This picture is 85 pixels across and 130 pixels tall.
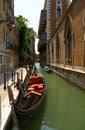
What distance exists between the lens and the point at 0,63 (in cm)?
2475

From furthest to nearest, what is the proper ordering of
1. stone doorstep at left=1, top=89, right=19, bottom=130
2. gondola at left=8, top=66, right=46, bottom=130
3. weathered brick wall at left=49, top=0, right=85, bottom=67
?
weathered brick wall at left=49, top=0, right=85, bottom=67 → stone doorstep at left=1, top=89, right=19, bottom=130 → gondola at left=8, top=66, right=46, bottom=130

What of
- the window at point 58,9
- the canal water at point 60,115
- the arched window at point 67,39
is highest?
the window at point 58,9

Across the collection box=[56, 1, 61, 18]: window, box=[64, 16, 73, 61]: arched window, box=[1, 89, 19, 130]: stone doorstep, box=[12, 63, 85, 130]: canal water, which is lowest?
→ box=[12, 63, 85, 130]: canal water

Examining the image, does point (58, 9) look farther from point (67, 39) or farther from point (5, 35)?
point (67, 39)

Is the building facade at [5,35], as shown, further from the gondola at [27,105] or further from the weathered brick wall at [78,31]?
the gondola at [27,105]

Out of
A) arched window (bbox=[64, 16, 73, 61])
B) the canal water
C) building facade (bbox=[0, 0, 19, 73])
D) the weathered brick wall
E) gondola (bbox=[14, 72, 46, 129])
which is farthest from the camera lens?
building facade (bbox=[0, 0, 19, 73])

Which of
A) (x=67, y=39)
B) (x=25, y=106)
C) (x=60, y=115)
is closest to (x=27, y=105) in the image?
(x=25, y=106)

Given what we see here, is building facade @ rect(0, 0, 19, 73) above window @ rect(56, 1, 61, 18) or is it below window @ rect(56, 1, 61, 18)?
below

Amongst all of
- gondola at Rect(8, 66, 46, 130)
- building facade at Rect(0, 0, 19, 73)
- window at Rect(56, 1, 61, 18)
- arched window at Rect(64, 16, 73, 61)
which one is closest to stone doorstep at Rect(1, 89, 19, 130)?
gondola at Rect(8, 66, 46, 130)

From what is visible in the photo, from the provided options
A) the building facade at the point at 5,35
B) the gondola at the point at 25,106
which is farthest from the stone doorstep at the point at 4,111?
the building facade at the point at 5,35

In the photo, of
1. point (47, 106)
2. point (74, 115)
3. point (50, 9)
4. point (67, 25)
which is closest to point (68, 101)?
point (47, 106)

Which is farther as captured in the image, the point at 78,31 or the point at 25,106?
the point at 78,31

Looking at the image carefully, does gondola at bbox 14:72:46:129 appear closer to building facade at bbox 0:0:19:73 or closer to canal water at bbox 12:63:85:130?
canal water at bbox 12:63:85:130

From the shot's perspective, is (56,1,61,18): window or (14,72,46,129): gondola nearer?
(14,72,46,129): gondola
